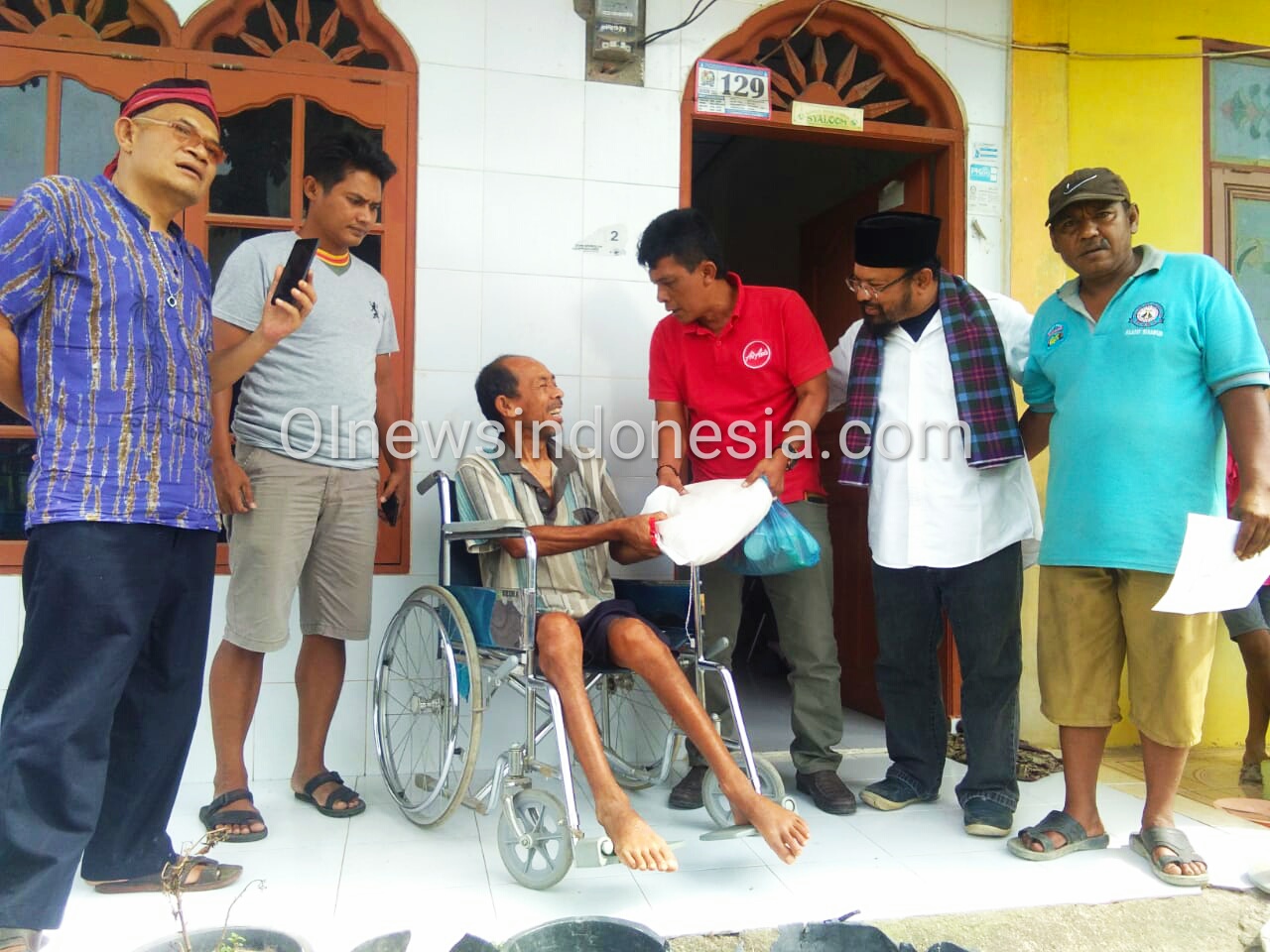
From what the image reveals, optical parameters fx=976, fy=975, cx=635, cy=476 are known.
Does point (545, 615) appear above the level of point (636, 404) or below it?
below

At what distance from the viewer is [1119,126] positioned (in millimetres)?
3521

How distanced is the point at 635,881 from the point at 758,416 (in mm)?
1297

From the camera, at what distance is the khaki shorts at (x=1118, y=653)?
2252 mm

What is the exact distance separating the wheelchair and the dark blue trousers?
0.63 m

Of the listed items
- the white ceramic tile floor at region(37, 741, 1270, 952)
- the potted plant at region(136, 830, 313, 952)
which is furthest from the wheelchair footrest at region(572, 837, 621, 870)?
the potted plant at region(136, 830, 313, 952)

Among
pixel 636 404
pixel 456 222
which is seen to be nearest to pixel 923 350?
pixel 636 404

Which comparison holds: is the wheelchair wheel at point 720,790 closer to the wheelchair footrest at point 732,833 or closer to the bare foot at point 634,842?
the wheelchair footrest at point 732,833

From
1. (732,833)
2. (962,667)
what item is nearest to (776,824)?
(732,833)

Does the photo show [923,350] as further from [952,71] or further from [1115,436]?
[952,71]

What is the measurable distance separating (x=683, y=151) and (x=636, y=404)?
2.87ft

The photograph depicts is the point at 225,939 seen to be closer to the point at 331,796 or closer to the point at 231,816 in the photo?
the point at 231,816

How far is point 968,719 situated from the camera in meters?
2.64

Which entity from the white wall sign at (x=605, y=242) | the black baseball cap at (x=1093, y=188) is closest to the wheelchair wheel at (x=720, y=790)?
the black baseball cap at (x=1093, y=188)

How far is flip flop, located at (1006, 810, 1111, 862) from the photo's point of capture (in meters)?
2.34
